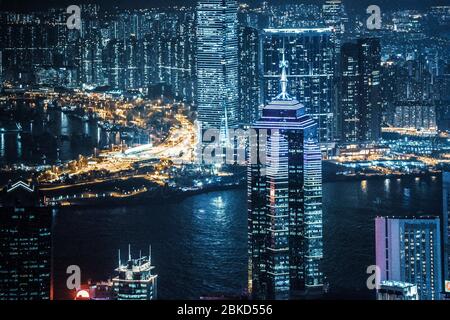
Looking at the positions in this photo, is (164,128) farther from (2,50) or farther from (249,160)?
(2,50)

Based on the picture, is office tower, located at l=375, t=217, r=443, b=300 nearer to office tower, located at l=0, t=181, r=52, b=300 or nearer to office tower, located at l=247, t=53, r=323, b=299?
office tower, located at l=247, t=53, r=323, b=299

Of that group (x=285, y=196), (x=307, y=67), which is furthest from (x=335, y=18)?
(x=285, y=196)

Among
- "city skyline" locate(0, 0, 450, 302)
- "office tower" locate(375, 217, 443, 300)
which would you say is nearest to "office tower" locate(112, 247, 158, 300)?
"city skyline" locate(0, 0, 450, 302)

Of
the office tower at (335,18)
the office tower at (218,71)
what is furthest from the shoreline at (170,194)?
the office tower at (335,18)

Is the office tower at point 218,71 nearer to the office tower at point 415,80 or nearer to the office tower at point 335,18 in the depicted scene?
the office tower at point 335,18

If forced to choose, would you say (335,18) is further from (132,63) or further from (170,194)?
(170,194)

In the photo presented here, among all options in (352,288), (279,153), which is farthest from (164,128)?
(352,288)

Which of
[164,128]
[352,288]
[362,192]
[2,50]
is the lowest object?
[352,288]
